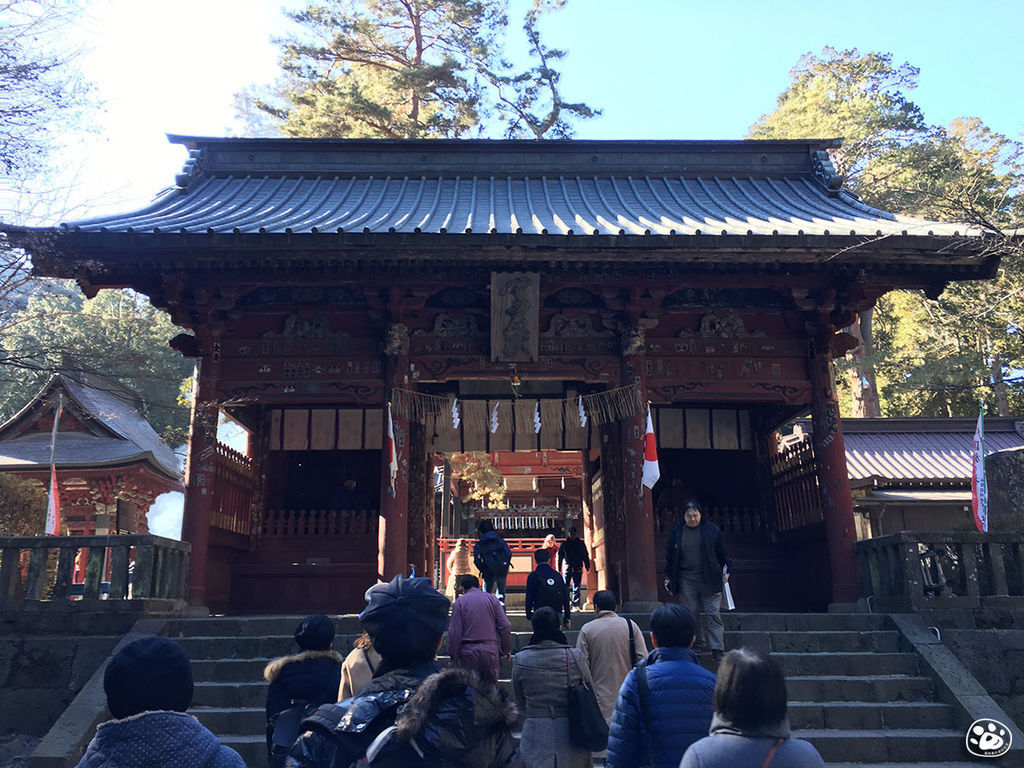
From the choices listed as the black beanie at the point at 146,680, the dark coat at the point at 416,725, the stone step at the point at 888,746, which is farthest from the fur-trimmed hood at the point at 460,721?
the stone step at the point at 888,746

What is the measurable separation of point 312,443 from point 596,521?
534 cm

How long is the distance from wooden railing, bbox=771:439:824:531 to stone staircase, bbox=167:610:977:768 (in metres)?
2.93

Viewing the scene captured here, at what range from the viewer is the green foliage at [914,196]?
21.5 m

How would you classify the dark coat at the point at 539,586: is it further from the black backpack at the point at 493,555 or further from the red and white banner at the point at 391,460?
the red and white banner at the point at 391,460

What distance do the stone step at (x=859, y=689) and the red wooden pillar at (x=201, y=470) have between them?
727 centimetres

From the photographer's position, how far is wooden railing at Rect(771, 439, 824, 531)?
11828 millimetres

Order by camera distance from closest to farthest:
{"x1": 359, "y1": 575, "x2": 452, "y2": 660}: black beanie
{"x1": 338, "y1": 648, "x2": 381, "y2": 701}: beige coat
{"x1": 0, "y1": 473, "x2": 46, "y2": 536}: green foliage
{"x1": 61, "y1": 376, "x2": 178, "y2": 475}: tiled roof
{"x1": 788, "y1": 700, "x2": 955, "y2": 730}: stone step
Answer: {"x1": 359, "y1": 575, "x2": 452, "y2": 660}: black beanie < {"x1": 338, "y1": 648, "x2": 381, "y2": 701}: beige coat < {"x1": 788, "y1": 700, "x2": 955, "y2": 730}: stone step < {"x1": 0, "y1": 473, "x2": 46, "y2": 536}: green foliage < {"x1": 61, "y1": 376, "x2": 178, "y2": 475}: tiled roof

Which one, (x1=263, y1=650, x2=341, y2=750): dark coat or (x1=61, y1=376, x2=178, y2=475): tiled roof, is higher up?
(x1=61, y1=376, x2=178, y2=475): tiled roof

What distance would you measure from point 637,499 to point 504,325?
3031 mm

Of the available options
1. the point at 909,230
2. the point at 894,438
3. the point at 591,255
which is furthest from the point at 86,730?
the point at 894,438

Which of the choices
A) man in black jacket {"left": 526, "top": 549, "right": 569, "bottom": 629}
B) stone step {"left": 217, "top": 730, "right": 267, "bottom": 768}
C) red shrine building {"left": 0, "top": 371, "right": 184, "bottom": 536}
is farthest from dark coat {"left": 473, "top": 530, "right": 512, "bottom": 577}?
red shrine building {"left": 0, "top": 371, "right": 184, "bottom": 536}

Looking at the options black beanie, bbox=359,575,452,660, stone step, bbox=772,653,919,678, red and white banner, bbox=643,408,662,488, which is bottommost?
stone step, bbox=772,653,919,678

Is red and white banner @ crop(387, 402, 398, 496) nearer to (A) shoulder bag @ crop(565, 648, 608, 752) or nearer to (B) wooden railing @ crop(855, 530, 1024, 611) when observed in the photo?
(A) shoulder bag @ crop(565, 648, 608, 752)

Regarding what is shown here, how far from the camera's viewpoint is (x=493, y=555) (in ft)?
29.5
